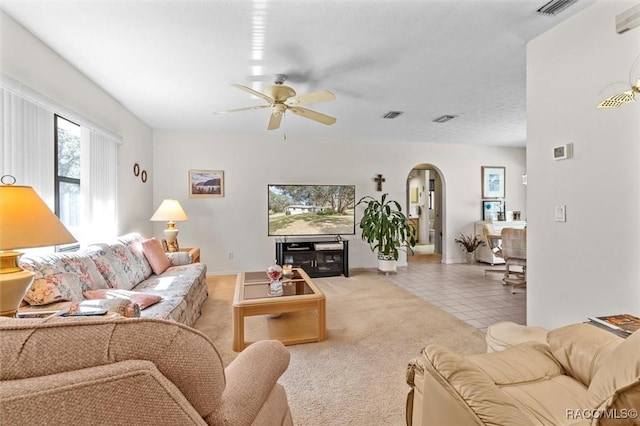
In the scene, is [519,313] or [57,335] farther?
[519,313]

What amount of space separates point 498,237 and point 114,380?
573 cm

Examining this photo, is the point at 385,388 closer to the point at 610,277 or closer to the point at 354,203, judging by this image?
the point at 610,277

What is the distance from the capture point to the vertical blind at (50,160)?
2.01 meters

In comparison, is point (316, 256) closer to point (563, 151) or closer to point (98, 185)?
point (98, 185)

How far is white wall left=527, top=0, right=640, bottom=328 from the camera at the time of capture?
5.70ft

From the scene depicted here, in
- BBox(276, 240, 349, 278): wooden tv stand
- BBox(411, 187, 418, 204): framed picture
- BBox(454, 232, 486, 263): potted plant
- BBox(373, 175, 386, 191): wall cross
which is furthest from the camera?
BBox(411, 187, 418, 204): framed picture

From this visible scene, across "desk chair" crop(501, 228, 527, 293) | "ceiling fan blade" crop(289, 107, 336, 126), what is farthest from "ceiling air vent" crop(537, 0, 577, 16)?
"desk chair" crop(501, 228, 527, 293)

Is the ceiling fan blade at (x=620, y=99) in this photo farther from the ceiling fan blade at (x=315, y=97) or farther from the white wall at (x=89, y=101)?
the white wall at (x=89, y=101)

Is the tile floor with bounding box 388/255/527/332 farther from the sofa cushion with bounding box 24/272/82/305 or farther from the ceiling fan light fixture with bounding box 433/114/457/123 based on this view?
the sofa cushion with bounding box 24/272/82/305

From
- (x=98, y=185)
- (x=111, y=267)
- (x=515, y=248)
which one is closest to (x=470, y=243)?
(x=515, y=248)

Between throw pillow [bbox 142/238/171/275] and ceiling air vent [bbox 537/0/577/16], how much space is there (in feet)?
13.2

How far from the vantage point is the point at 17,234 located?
4.18ft

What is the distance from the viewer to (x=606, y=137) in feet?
5.98

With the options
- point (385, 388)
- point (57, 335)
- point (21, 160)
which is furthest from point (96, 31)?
point (385, 388)
